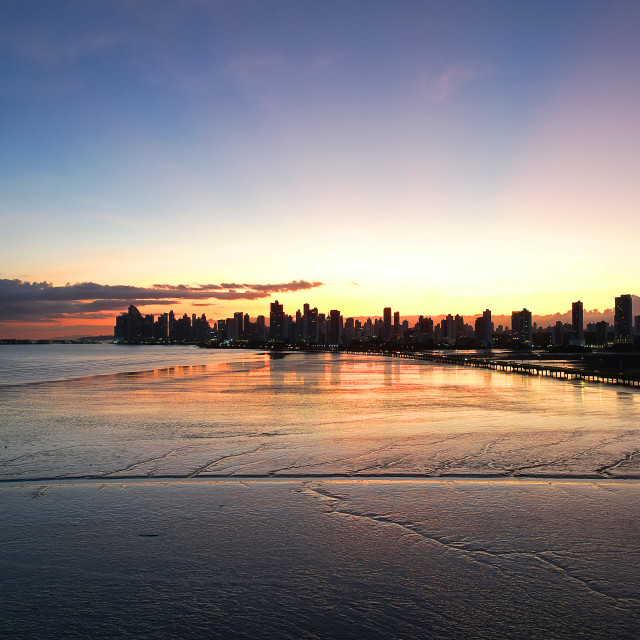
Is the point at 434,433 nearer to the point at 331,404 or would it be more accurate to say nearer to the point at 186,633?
the point at 331,404

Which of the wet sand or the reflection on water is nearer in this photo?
the wet sand

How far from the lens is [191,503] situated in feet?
37.8

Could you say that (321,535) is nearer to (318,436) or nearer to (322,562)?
(322,562)

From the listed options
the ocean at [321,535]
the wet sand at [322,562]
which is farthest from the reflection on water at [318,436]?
the wet sand at [322,562]

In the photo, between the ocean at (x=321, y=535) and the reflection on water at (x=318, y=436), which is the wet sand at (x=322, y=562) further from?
the reflection on water at (x=318, y=436)

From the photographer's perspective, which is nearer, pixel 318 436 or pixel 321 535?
pixel 321 535

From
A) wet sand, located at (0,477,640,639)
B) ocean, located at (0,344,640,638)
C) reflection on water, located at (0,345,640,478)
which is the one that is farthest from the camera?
reflection on water, located at (0,345,640,478)

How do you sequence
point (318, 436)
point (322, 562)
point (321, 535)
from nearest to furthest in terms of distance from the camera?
point (322, 562), point (321, 535), point (318, 436)

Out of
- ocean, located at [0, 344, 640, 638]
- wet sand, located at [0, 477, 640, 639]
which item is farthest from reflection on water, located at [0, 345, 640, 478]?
wet sand, located at [0, 477, 640, 639]

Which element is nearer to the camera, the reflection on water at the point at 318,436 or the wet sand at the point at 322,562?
the wet sand at the point at 322,562

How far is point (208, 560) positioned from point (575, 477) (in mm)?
10301

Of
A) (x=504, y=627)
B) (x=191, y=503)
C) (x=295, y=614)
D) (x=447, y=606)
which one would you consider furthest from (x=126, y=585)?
(x=504, y=627)

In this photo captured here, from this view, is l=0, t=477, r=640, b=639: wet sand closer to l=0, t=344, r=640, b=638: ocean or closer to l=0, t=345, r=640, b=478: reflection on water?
l=0, t=344, r=640, b=638: ocean

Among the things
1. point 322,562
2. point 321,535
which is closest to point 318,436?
point 321,535
